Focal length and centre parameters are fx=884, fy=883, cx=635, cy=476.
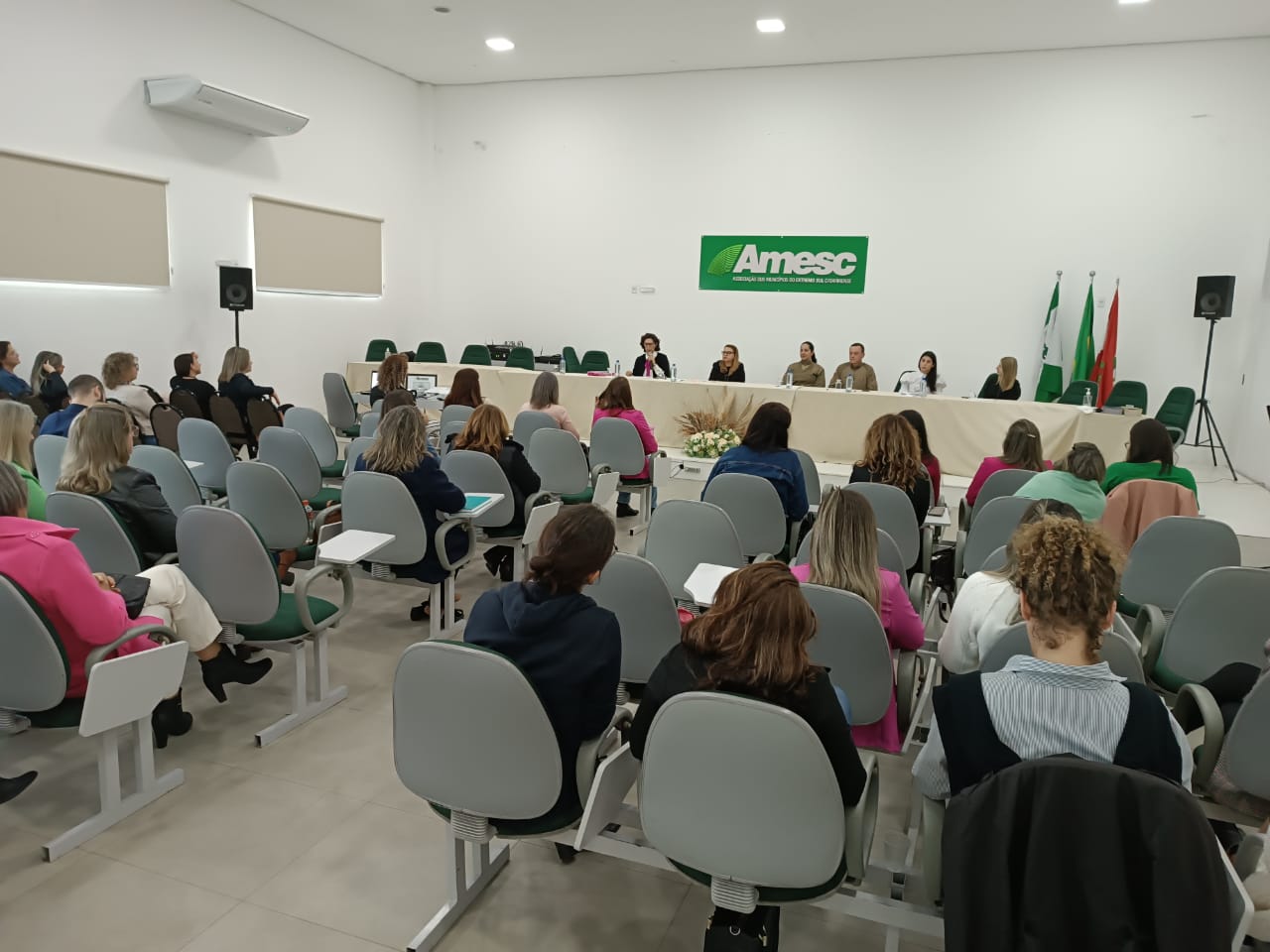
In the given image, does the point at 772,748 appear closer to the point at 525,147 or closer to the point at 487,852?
the point at 487,852

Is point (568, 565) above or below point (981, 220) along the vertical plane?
below

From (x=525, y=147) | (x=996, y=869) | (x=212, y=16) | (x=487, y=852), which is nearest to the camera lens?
(x=996, y=869)

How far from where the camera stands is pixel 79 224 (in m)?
8.25

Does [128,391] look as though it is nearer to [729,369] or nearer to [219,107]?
[219,107]

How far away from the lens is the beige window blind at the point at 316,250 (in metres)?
10.4

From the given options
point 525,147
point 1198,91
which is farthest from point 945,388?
point 525,147

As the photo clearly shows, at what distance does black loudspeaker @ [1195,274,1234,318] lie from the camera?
29.9 feet

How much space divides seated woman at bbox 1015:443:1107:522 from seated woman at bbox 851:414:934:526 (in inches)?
22.2

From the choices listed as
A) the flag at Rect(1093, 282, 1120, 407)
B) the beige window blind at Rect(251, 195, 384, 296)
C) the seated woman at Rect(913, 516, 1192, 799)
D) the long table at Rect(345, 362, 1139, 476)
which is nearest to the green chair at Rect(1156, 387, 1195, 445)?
the flag at Rect(1093, 282, 1120, 407)

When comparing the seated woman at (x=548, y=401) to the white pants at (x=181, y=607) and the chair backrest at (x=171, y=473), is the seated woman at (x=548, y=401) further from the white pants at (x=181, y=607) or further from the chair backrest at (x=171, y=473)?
the white pants at (x=181, y=607)

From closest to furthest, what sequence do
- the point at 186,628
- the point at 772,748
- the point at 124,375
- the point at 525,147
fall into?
the point at 772,748, the point at 186,628, the point at 124,375, the point at 525,147

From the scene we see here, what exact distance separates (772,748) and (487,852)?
49.9 inches

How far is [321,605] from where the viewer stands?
3.57 metres

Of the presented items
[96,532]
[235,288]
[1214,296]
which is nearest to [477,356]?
[235,288]
